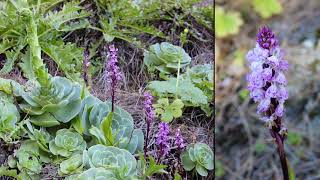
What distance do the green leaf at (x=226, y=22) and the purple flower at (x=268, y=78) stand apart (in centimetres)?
Answer: 60

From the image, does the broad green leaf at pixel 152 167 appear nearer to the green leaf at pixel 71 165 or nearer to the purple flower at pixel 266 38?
the green leaf at pixel 71 165

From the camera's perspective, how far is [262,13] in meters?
1.79

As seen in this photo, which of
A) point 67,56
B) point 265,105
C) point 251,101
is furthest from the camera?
point 251,101

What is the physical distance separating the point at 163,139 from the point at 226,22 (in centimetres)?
64

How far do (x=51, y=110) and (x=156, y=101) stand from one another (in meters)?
0.25

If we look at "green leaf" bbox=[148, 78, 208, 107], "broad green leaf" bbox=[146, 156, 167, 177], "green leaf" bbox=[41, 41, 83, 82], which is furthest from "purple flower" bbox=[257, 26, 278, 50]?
"green leaf" bbox=[41, 41, 83, 82]

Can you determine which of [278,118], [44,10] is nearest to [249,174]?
[278,118]

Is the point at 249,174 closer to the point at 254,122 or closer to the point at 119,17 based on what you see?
the point at 254,122

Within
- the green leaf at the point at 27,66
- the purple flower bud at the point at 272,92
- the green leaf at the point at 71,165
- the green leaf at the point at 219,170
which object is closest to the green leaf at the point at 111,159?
the green leaf at the point at 71,165

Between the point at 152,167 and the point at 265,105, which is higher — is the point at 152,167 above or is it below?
below

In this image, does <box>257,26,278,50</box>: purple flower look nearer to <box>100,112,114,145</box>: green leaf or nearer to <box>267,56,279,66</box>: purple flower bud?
<box>267,56,279,66</box>: purple flower bud

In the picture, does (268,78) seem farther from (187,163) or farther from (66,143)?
(66,143)

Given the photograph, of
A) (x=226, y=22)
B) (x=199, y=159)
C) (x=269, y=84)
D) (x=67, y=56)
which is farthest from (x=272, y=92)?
(x=226, y=22)

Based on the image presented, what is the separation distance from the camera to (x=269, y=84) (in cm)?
114
